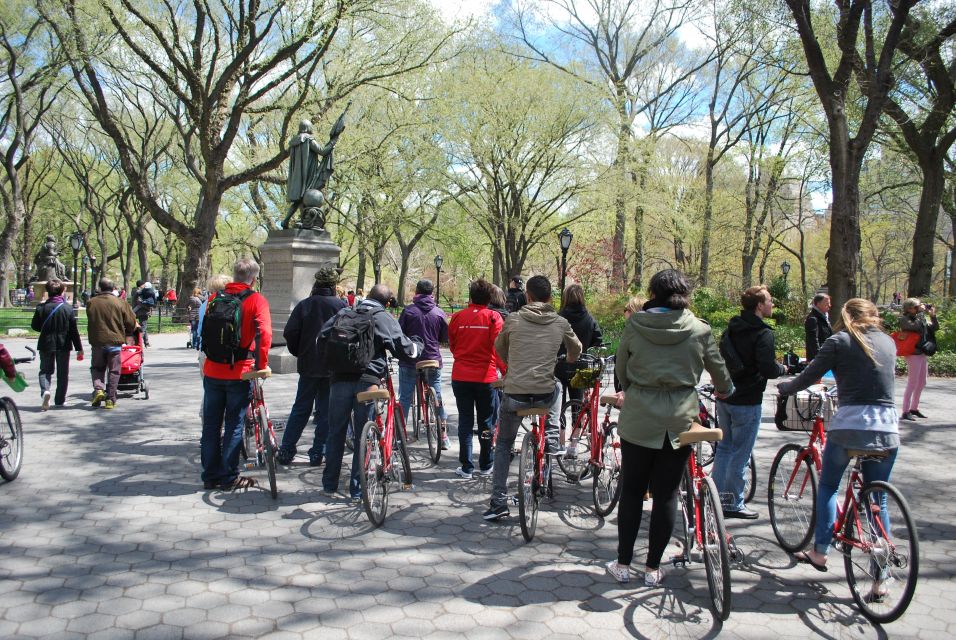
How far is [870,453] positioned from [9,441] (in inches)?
262

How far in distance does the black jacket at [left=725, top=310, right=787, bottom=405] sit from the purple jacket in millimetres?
3133

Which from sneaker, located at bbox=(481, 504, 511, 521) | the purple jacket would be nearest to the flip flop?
sneaker, located at bbox=(481, 504, 511, 521)

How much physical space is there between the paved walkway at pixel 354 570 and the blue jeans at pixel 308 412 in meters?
0.30

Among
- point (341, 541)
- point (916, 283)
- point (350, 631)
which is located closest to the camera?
point (350, 631)

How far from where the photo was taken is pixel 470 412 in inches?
248

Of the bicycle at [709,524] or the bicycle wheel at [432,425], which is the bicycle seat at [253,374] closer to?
the bicycle wheel at [432,425]

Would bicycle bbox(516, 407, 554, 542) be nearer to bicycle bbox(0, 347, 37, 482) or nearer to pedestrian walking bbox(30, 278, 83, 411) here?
bicycle bbox(0, 347, 37, 482)

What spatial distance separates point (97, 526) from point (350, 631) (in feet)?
8.29

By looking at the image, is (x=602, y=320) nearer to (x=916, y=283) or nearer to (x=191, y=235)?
(x=916, y=283)

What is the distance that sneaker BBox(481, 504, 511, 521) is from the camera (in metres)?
5.24

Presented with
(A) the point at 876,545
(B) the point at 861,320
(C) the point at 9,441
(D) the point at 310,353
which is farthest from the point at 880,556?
(C) the point at 9,441

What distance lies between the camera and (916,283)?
19844 mm

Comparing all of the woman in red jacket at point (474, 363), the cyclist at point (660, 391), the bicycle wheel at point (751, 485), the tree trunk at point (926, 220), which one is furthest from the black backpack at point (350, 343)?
the tree trunk at point (926, 220)

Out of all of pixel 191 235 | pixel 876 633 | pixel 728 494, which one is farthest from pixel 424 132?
pixel 876 633
